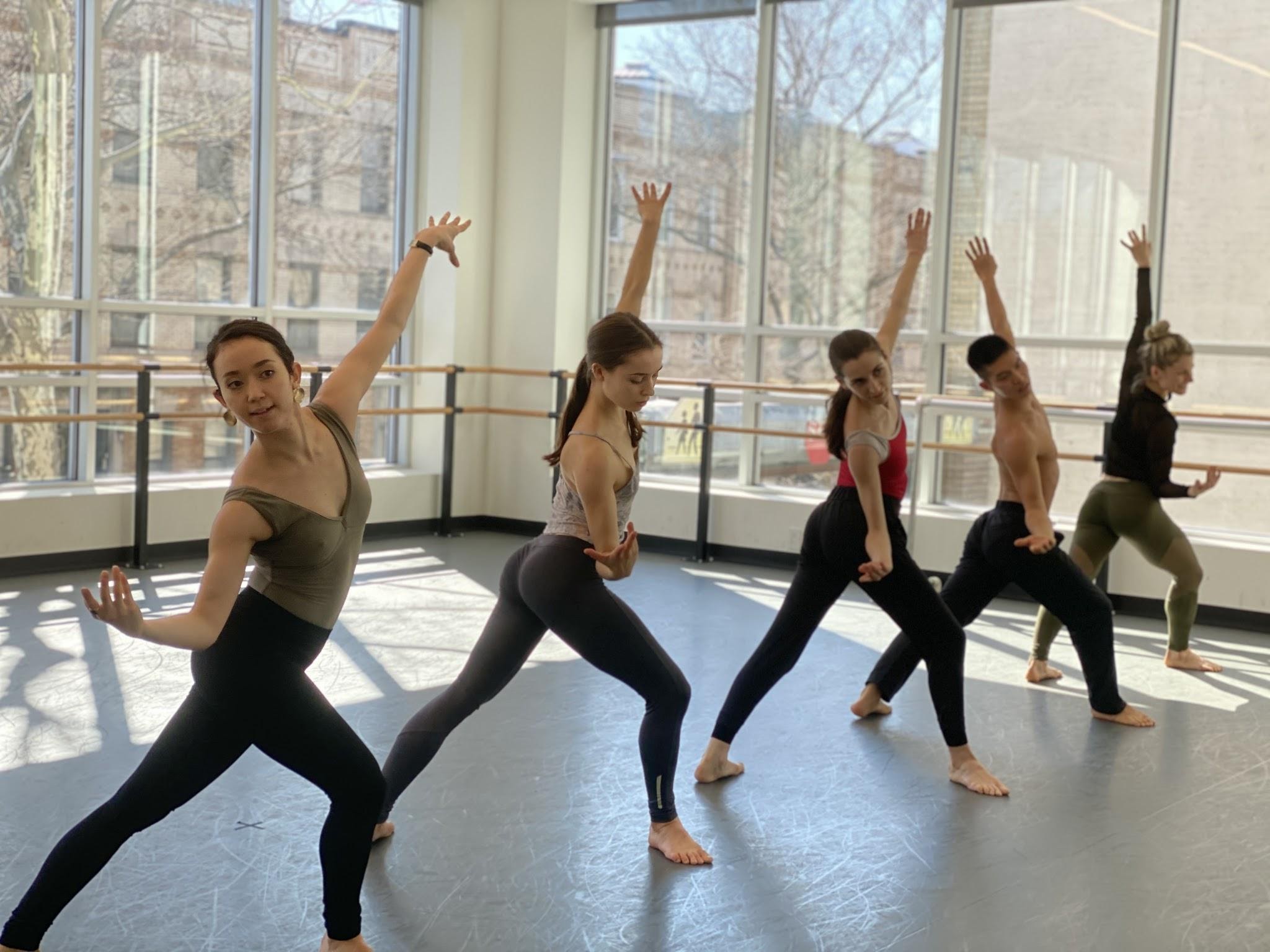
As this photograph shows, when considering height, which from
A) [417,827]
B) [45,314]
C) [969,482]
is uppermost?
[45,314]

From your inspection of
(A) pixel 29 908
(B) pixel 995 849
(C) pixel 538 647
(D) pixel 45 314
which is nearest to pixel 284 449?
(A) pixel 29 908

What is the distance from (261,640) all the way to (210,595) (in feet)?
0.59

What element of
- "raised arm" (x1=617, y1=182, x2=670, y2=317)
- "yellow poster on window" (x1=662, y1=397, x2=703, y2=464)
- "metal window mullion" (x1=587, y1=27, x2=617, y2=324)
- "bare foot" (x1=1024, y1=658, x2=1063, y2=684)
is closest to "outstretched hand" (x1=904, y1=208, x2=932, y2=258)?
"raised arm" (x1=617, y1=182, x2=670, y2=317)

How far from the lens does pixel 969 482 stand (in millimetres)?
7246

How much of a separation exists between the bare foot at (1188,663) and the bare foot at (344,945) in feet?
12.2

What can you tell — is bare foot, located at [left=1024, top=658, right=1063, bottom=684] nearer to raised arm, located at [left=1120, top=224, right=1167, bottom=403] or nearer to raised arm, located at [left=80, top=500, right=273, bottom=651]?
raised arm, located at [left=1120, top=224, right=1167, bottom=403]

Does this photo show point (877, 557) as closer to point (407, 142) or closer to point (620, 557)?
point (620, 557)

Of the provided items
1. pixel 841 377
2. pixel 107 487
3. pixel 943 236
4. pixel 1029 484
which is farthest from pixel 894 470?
pixel 107 487

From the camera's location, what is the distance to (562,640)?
3000 millimetres

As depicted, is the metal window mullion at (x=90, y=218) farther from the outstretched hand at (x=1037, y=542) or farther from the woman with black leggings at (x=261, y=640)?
the woman with black leggings at (x=261, y=640)

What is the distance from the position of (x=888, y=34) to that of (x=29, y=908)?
6.38 meters

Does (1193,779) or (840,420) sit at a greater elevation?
(840,420)

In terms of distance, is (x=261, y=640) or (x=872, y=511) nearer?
(x=261, y=640)

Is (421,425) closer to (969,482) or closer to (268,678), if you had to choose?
(969,482)
